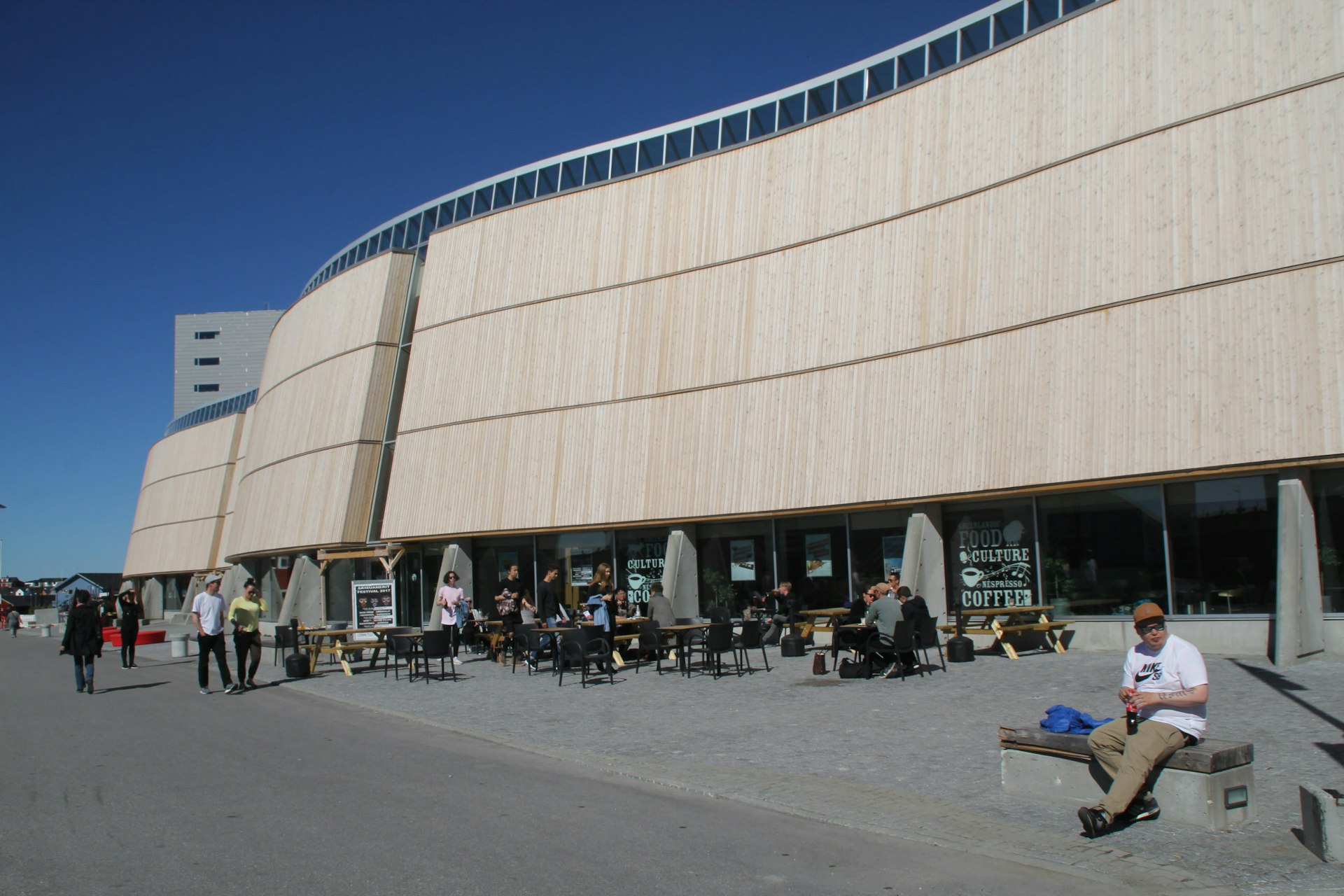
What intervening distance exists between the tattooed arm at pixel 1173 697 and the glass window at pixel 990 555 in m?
12.5

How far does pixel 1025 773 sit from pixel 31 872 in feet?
22.1

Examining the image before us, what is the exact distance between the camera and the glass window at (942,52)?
2209 cm

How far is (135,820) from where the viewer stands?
7.56 metres

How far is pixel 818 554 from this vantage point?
22.4 meters

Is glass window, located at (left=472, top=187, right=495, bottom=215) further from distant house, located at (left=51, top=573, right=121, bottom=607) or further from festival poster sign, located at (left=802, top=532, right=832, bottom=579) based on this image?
distant house, located at (left=51, top=573, right=121, bottom=607)

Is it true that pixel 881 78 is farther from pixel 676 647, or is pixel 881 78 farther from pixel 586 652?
pixel 586 652

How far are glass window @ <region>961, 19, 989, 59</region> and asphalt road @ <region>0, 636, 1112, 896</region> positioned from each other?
17404mm

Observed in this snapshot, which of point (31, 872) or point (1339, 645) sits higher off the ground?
point (1339, 645)

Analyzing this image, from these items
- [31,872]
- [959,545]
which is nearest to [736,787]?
[31,872]

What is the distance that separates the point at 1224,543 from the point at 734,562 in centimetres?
1047

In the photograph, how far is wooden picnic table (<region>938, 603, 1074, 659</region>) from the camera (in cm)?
1691

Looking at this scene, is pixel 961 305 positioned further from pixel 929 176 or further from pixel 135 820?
pixel 135 820

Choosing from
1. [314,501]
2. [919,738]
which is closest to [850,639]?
[919,738]

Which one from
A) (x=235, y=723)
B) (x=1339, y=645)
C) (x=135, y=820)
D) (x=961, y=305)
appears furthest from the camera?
(x=961, y=305)
